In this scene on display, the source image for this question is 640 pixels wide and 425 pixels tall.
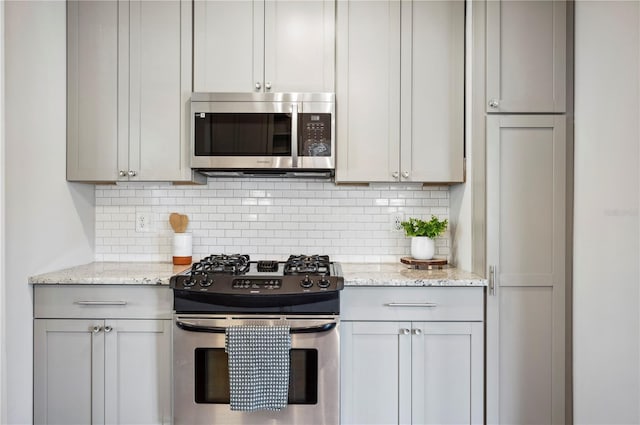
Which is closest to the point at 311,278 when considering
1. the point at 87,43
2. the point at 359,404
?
the point at 359,404

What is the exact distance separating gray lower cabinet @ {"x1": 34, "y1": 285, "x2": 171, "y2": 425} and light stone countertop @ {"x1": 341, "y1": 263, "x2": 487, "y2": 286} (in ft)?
3.15

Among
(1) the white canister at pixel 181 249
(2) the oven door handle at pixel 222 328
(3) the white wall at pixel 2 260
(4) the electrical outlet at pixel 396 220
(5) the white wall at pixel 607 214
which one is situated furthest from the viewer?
(4) the electrical outlet at pixel 396 220

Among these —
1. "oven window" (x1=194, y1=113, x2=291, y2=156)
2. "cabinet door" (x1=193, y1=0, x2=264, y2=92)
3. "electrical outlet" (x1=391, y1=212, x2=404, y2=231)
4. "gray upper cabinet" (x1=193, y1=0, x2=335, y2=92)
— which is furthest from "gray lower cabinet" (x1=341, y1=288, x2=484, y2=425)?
"cabinet door" (x1=193, y1=0, x2=264, y2=92)

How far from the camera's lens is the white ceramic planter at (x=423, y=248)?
251 cm

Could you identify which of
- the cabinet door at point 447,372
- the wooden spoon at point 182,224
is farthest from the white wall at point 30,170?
the cabinet door at point 447,372

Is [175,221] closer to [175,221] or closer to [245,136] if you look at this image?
[175,221]

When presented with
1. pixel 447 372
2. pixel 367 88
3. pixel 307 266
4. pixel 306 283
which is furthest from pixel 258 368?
pixel 367 88

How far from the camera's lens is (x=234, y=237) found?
9.09 feet

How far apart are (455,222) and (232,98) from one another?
149cm

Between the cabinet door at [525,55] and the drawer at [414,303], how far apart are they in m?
0.94

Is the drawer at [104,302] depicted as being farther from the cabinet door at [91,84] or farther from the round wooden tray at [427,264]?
the round wooden tray at [427,264]

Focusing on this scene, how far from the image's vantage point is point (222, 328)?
6.68ft

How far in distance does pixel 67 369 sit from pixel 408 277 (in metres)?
1.76

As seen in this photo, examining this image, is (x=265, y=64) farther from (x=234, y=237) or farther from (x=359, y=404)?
(x=359, y=404)
